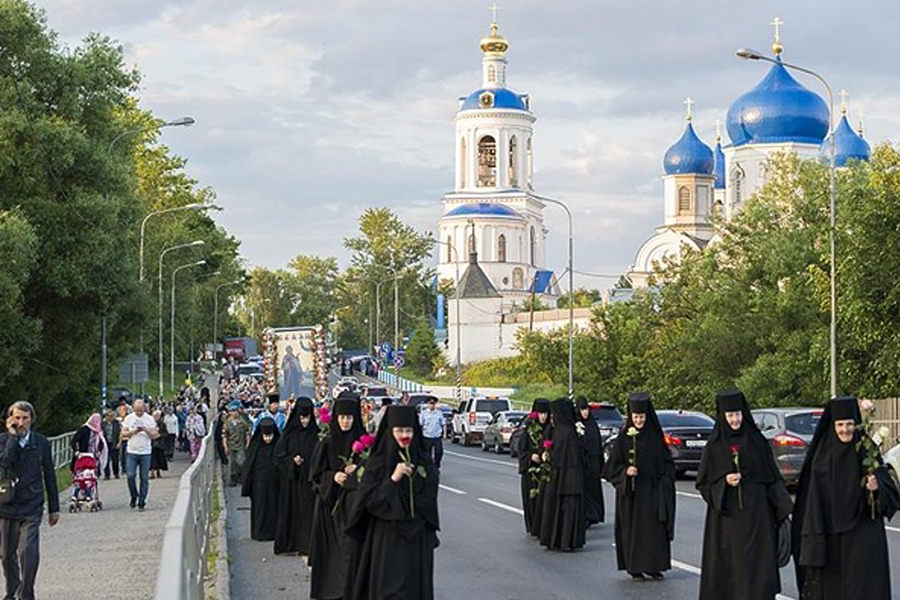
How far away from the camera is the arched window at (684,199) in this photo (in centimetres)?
10788

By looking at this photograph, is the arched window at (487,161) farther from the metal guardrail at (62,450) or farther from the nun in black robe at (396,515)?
the nun in black robe at (396,515)

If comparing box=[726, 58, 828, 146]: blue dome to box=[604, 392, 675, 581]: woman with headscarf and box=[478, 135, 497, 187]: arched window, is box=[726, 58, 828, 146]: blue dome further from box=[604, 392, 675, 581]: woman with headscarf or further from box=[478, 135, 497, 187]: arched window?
box=[604, 392, 675, 581]: woman with headscarf

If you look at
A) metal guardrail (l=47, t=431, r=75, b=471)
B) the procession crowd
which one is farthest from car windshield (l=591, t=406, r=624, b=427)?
the procession crowd

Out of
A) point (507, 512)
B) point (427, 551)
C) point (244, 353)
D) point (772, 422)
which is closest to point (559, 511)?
point (507, 512)

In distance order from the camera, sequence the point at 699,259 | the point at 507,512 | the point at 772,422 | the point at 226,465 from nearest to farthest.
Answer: the point at 507,512, the point at 772,422, the point at 226,465, the point at 699,259

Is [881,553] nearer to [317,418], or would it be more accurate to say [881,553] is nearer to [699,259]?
[317,418]

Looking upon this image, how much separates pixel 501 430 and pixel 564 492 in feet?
90.6

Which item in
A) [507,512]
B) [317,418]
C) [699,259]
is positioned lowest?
[507,512]

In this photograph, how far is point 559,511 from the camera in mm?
18078

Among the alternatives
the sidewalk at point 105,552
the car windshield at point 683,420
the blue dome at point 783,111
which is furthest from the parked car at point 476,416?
the blue dome at point 783,111

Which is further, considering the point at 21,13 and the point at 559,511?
the point at 21,13

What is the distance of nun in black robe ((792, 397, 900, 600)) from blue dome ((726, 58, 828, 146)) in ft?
259

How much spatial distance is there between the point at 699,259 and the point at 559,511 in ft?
133

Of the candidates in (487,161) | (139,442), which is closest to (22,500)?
(139,442)
